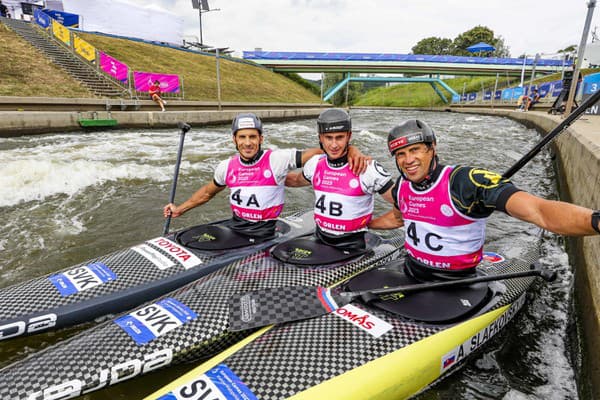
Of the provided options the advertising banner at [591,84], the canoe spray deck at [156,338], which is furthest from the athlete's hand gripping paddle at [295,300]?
the advertising banner at [591,84]

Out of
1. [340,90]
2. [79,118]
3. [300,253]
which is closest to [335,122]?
[300,253]

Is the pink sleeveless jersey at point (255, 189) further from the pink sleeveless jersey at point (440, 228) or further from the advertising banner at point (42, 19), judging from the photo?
the advertising banner at point (42, 19)

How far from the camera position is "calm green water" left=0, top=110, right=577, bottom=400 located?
9.57 ft

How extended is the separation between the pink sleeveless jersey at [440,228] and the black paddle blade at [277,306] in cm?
92

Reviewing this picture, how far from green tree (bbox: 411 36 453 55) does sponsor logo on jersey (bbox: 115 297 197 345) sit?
311 feet

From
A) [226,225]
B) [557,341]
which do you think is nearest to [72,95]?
[226,225]

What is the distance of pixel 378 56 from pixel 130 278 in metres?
57.7

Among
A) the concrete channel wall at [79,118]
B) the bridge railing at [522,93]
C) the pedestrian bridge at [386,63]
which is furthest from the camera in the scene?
the pedestrian bridge at [386,63]

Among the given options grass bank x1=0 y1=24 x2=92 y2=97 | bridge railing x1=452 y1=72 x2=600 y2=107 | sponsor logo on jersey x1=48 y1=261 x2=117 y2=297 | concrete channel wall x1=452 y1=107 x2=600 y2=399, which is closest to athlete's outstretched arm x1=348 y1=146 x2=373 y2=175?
concrete channel wall x1=452 y1=107 x2=600 y2=399

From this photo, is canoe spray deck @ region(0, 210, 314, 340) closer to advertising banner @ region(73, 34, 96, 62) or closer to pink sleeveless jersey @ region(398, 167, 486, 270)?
pink sleeveless jersey @ region(398, 167, 486, 270)

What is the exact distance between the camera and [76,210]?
23.0 ft

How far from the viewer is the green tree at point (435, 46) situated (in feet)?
276

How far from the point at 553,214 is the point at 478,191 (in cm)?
50

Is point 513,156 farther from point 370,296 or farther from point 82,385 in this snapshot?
point 82,385
